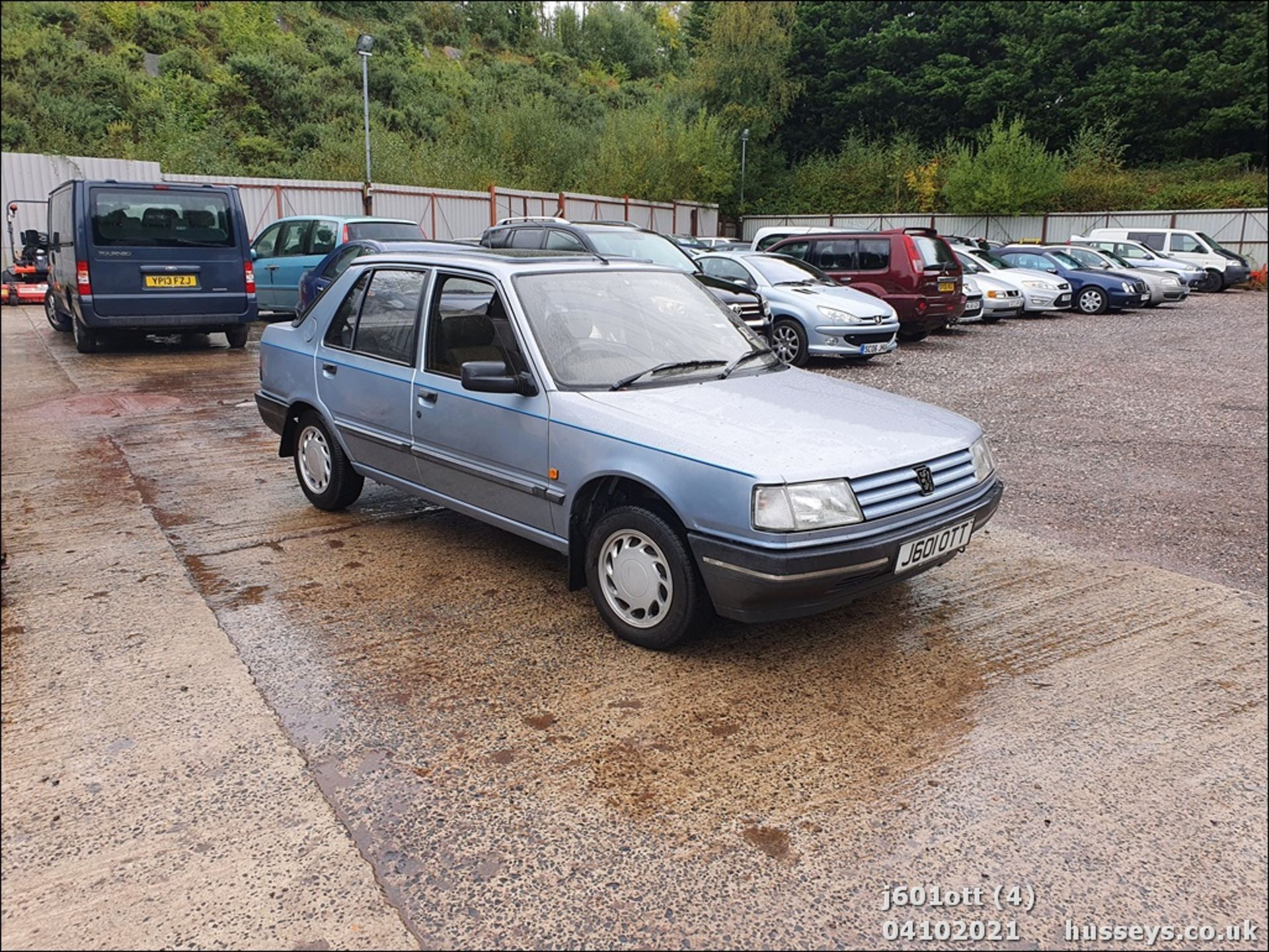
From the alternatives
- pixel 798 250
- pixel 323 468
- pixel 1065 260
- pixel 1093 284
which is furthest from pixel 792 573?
pixel 1065 260

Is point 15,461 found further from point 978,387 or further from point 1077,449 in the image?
point 978,387

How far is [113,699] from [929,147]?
51.2 m

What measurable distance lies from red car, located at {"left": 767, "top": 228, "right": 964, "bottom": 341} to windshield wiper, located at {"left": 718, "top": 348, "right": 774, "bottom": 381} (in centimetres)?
984

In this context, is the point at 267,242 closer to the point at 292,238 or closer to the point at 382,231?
the point at 292,238

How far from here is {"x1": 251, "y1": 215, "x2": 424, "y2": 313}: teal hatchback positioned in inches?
576

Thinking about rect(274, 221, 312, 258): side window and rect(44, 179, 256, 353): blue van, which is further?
rect(274, 221, 312, 258): side window

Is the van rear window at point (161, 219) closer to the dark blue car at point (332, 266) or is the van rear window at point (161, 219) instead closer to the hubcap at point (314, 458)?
the dark blue car at point (332, 266)

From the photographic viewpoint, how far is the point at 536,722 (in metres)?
3.45

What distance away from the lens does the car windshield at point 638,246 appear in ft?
38.9

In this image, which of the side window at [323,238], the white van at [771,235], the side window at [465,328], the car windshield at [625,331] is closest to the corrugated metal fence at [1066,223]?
the white van at [771,235]

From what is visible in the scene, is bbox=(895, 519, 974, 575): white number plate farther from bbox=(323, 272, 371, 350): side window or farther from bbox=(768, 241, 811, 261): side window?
bbox=(768, 241, 811, 261): side window

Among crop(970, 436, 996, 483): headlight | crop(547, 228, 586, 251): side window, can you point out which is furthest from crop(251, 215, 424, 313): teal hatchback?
crop(970, 436, 996, 483): headlight

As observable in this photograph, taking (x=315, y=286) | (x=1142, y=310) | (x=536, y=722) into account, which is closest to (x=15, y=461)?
(x=536, y=722)

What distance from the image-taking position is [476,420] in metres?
4.59
